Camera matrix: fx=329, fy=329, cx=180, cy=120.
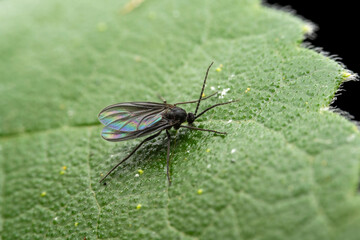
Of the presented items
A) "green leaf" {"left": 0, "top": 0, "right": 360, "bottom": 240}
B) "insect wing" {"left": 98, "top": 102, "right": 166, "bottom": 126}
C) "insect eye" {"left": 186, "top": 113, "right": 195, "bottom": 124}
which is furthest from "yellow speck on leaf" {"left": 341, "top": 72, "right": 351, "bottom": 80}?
"insect wing" {"left": 98, "top": 102, "right": 166, "bottom": 126}

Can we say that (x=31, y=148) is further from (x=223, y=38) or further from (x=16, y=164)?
(x=223, y=38)

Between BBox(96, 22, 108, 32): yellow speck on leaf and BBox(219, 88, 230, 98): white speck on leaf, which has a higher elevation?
BBox(219, 88, 230, 98): white speck on leaf

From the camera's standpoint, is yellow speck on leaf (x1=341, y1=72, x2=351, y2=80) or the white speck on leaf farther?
the white speck on leaf

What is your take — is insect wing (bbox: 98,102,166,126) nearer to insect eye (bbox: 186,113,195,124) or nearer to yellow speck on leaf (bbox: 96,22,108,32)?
insect eye (bbox: 186,113,195,124)

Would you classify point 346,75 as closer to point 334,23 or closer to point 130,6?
point 334,23

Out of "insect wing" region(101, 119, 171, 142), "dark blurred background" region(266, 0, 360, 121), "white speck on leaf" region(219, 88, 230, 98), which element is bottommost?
"insect wing" region(101, 119, 171, 142)

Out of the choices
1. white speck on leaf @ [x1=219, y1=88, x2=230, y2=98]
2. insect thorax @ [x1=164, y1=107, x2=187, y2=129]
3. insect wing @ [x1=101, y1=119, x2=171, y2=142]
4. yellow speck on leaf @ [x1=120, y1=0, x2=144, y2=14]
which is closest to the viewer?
insect wing @ [x1=101, y1=119, x2=171, y2=142]

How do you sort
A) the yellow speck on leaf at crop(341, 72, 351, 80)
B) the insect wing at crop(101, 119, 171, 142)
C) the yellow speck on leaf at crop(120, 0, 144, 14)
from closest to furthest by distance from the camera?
the yellow speck on leaf at crop(341, 72, 351, 80) → the insect wing at crop(101, 119, 171, 142) → the yellow speck on leaf at crop(120, 0, 144, 14)

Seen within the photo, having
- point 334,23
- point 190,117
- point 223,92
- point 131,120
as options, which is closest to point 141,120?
point 131,120
